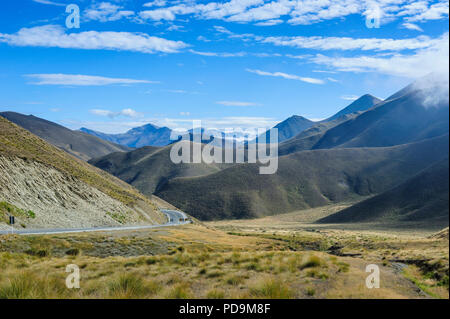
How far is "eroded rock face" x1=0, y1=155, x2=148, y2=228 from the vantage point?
43.6 m

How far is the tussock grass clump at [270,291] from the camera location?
1129cm

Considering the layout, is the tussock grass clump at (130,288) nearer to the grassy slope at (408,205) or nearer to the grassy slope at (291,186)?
the grassy slope at (408,205)

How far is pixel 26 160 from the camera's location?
52.1m

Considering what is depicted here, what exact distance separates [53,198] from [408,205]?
9644cm

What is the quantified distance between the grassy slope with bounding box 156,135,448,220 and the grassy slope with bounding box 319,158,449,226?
4389cm

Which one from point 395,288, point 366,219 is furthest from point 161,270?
point 366,219

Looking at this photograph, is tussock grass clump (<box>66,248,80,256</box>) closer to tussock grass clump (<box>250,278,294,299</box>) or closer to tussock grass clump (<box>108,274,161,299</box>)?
tussock grass clump (<box>108,274,161,299</box>)

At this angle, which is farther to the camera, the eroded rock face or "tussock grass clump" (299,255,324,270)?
the eroded rock face

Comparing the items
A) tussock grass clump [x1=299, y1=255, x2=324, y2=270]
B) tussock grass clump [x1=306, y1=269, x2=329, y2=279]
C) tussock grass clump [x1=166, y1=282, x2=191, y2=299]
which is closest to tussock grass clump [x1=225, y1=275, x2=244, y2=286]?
tussock grass clump [x1=166, y1=282, x2=191, y2=299]

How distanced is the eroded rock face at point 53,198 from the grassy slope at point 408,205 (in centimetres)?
6842

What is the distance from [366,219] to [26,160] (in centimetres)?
10159

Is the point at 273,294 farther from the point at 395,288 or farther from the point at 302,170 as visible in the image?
the point at 302,170

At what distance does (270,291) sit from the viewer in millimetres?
11617

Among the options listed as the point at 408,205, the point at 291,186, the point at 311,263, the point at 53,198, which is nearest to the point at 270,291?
the point at 311,263
